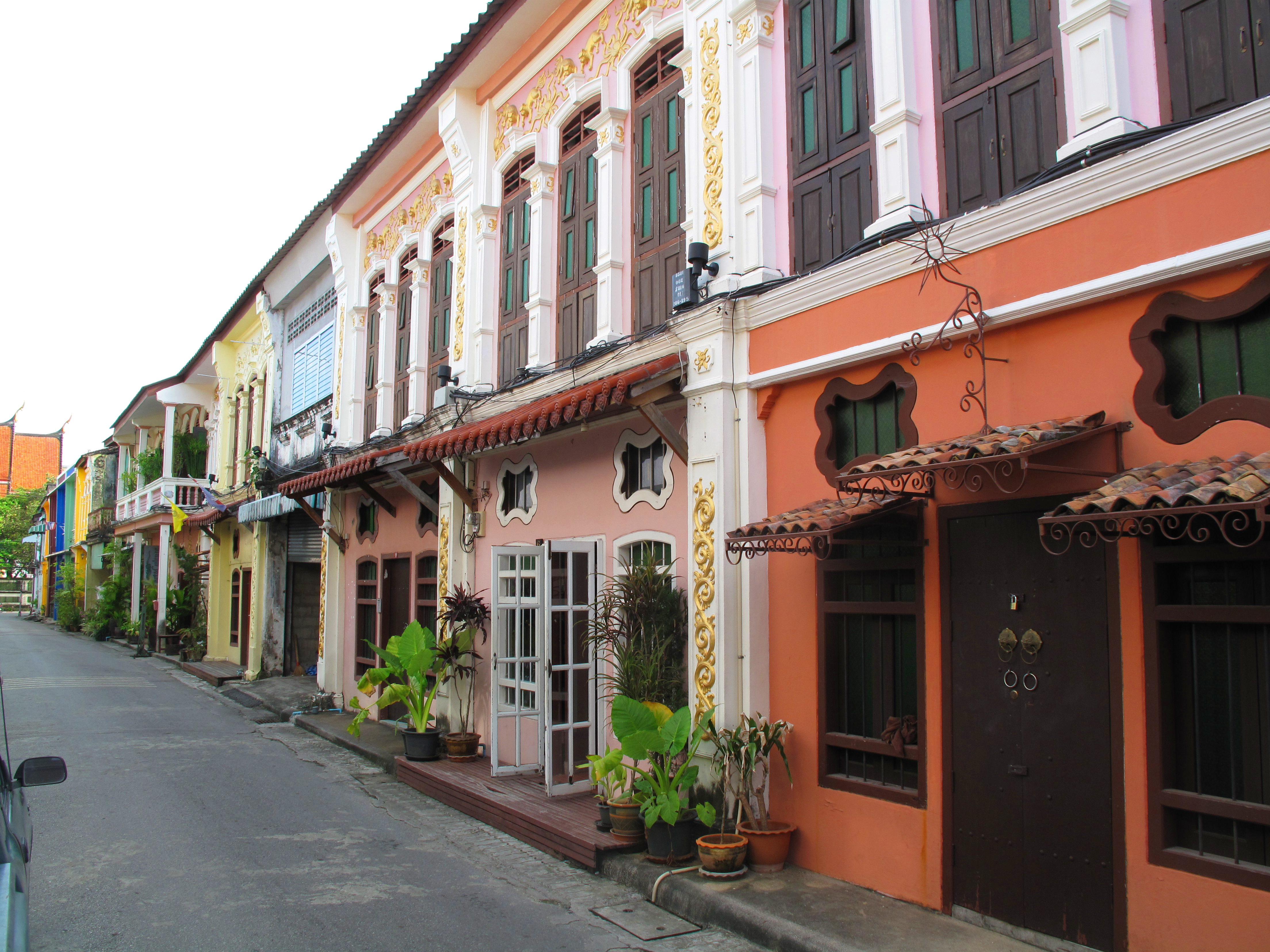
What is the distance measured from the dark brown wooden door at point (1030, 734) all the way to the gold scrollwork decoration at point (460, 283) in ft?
26.0

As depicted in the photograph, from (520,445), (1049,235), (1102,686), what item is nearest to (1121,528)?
(1102,686)

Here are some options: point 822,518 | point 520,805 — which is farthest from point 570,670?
point 822,518

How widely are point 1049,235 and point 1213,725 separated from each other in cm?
264

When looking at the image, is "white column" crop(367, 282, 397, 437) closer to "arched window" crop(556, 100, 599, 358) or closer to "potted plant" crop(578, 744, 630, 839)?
"arched window" crop(556, 100, 599, 358)

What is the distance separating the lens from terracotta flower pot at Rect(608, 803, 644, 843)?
729cm

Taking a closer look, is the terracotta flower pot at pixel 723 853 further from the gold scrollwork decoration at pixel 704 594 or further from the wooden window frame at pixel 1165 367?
the wooden window frame at pixel 1165 367

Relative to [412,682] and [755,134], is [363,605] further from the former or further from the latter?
[755,134]

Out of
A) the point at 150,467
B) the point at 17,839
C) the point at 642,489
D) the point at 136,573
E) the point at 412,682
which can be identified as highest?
the point at 150,467

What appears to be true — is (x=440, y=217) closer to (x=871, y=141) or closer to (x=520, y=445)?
(x=520, y=445)

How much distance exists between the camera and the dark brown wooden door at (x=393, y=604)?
1410cm

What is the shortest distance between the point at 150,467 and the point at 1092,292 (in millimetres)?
31556

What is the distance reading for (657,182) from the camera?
Result: 9141 mm

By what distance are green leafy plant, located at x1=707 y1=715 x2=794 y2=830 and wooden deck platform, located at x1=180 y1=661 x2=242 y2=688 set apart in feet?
52.4

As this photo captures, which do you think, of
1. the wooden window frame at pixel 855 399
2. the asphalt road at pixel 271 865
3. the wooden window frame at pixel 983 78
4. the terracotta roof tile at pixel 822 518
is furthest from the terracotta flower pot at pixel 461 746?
the wooden window frame at pixel 983 78
